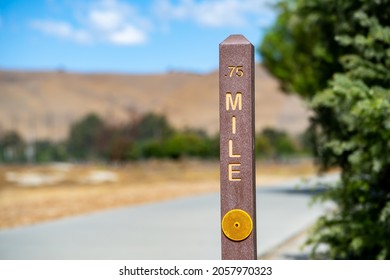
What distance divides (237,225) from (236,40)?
4.18 ft

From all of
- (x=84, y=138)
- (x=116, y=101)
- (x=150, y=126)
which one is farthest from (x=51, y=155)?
(x=116, y=101)

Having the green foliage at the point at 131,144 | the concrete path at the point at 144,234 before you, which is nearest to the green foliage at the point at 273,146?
the green foliage at the point at 131,144

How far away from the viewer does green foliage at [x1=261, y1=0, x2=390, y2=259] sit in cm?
816

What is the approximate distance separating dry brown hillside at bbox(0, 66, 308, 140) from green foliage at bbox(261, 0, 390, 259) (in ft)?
355

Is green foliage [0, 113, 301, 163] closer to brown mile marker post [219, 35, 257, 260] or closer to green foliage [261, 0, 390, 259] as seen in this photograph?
green foliage [261, 0, 390, 259]

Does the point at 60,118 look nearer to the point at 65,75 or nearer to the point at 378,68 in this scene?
the point at 65,75

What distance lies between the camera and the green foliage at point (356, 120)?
26.8ft

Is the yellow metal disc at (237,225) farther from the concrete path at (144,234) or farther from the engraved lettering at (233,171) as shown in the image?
the concrete path at (144,234)

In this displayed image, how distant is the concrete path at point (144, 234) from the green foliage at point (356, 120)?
97.7 inches

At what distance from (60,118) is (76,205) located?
104035mm

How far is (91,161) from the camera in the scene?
9525 cm

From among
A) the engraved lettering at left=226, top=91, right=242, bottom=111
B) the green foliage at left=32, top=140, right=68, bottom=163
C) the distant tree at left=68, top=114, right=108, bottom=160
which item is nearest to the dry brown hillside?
the distant tree at left=68, top=114, right=108, bottom=160
